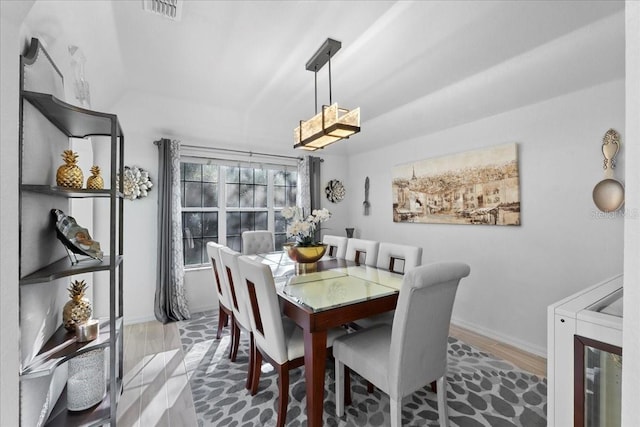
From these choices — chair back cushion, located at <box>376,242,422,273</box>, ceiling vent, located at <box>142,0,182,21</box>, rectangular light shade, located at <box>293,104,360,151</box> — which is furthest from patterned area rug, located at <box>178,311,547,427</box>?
ceiling vent, located at <box>142,0,182,21</box>

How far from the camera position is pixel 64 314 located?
1.43 metres

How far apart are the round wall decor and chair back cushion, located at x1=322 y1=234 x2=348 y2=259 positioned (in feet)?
4.55

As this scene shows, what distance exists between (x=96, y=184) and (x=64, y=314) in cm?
70

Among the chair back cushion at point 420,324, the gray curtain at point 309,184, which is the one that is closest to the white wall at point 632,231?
the chair back cushion at point 420,324

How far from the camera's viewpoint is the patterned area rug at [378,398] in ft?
5.70

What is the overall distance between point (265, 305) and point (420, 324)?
87 cm

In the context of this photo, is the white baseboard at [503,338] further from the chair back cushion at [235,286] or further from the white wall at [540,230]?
the chair back cushion at [235,286]

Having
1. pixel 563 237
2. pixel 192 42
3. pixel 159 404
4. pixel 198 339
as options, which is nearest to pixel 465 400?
pixel 563 237

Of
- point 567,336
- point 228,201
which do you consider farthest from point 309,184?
point 567,336

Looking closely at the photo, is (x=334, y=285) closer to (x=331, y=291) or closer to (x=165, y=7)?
(x=331, y=291)

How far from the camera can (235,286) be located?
6.77 feet

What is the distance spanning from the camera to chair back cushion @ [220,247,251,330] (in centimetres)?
197

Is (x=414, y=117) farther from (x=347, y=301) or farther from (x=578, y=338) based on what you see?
(x=578, y=338)

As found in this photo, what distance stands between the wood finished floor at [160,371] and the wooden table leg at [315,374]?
80 cm
